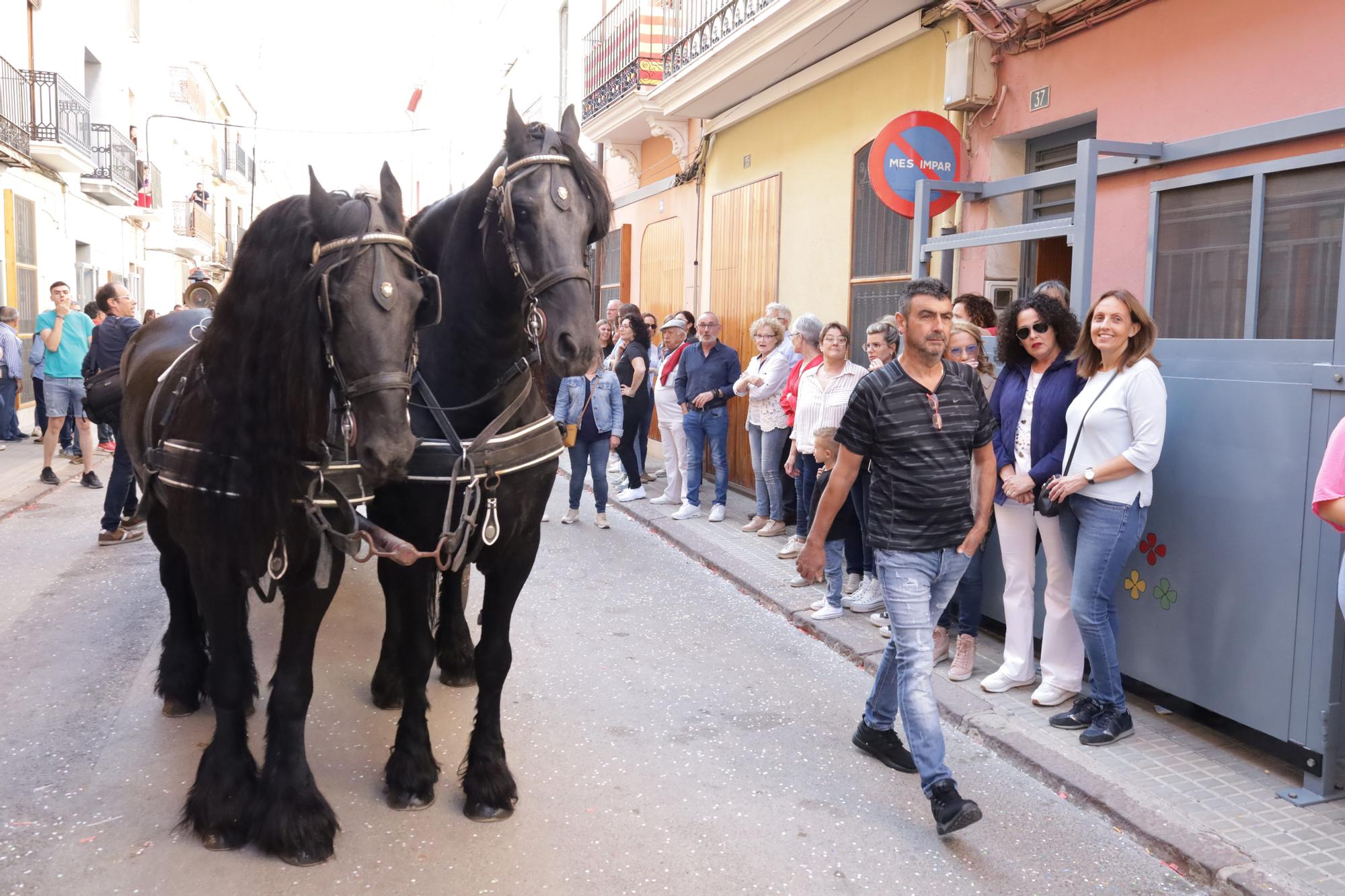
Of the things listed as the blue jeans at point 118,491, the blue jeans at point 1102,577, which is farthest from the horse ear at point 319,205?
the blue jeans at point 118,491

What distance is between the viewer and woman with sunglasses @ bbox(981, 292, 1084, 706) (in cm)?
484

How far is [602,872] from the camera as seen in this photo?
3.31 meters

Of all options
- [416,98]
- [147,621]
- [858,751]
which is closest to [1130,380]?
[858,751]

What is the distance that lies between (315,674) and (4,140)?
50.1 feet

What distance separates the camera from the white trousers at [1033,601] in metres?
4.88

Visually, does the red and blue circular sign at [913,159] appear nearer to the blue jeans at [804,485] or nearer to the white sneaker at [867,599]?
the blue jeans at [804,485]

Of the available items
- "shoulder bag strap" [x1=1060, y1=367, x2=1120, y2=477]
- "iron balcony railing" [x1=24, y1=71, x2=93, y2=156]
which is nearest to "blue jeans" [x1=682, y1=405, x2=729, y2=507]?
"shoulder bag strap" [x1=1060, y1=367, x2=1120, y2=477]

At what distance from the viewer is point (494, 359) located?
11.5 feet

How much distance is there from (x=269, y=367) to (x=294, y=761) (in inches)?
52.2

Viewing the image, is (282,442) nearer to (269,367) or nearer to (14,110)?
(269,367)

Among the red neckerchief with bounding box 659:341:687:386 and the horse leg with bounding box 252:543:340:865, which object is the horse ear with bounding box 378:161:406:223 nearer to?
the horse leg with bounding box 252:543:340:865

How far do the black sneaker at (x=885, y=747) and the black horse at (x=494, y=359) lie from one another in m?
1.54

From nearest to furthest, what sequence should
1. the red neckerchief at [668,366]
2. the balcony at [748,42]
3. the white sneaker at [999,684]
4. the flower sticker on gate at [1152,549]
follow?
the flower sticker on gate at [1152,549]
the white sneaker at [999,684]
the balcony at [748,42]
the red neckerchief at [668,366]

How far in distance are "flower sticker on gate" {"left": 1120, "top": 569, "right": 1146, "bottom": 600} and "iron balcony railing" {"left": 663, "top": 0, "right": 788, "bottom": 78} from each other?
21.6 ft
